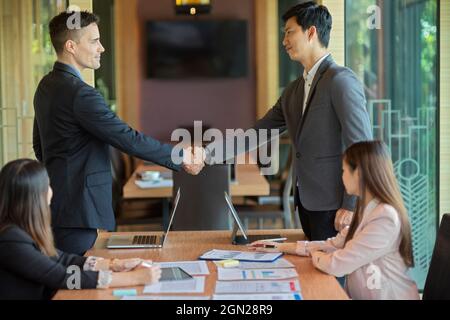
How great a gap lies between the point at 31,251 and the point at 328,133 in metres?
1.41

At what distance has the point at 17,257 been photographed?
237 cm

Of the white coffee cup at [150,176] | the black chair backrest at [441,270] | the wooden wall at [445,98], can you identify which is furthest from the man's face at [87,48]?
the white coffee cup at [150,176]

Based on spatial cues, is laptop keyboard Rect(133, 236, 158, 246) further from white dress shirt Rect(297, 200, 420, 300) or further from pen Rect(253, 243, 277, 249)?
white dress shirt Rect(297, 200, 420, 300)

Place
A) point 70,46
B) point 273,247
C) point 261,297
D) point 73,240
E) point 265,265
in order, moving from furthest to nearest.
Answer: point 70,46 < point 73,240 < point 273,247 < point 265,265 < point 261,297

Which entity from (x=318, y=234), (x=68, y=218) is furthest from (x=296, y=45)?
(x=68, y=218)

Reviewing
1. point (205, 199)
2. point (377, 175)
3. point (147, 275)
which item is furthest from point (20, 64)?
point (377, 175)

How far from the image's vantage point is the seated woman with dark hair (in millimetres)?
2377

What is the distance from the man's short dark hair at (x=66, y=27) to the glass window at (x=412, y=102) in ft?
6.00

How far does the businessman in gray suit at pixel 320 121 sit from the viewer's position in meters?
3.18

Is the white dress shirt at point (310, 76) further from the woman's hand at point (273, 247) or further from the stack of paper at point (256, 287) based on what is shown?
the stack of paper at point (256, 287)

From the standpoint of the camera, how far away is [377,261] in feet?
8.57

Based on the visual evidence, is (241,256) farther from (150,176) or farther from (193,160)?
(150,176)
